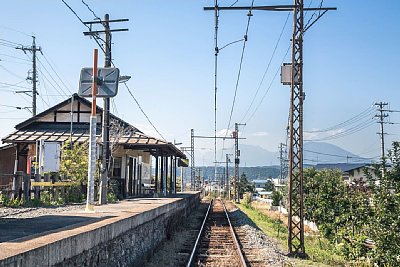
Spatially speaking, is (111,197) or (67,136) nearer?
(111,197)

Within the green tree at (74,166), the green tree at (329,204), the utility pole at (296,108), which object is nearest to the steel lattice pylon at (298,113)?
the utility pole at (296,108)

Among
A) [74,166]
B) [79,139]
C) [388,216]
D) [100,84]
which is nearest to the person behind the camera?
[388,216]

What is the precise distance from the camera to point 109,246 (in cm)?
793

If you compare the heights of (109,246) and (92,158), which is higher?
(92,158)

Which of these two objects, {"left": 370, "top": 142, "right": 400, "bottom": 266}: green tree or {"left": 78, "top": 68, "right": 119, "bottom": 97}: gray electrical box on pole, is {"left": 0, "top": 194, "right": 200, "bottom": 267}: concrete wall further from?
{"left": 370, "top": 142, "right": 400, "bottom": 266}: green tree

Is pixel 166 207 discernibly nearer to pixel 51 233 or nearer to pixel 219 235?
pixel 219 235

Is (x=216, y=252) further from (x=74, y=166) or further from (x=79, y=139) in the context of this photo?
(x=79, y=139)

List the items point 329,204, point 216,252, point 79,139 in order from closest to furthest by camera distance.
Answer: point 216,252 < point 329,204 < point 79,139

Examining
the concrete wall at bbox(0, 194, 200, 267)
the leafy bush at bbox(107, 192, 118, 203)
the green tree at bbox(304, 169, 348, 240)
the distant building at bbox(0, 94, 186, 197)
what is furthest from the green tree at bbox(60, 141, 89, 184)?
the green tree at bbox(304, 169, 348, 240)

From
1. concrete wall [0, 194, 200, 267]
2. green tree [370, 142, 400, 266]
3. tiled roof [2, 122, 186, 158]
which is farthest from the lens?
tiled roof [2, 122, 186, 158]

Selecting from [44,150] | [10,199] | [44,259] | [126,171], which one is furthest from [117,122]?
[44,259]

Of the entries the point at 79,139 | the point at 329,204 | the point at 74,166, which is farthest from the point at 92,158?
the point at 79,139

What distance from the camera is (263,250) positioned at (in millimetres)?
13570

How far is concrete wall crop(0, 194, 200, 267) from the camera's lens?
16.6 feet
